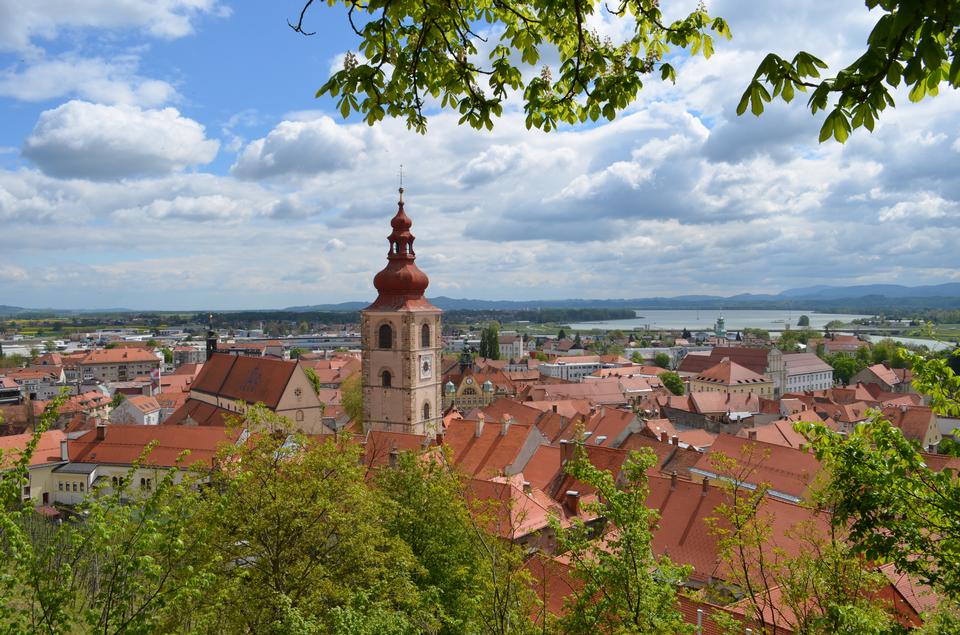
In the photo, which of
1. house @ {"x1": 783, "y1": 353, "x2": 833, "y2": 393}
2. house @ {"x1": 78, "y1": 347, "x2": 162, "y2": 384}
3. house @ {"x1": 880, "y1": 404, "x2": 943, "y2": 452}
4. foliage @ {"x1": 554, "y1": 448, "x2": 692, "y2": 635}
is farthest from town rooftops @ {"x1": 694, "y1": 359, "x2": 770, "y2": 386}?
house @ {"x1": 78, "y1": 347, "x2": 162, "y2": 384}

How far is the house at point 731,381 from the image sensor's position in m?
91.1

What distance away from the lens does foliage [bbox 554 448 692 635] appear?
8.00 m

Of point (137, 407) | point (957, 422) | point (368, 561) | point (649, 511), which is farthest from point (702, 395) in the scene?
point (649, 511)

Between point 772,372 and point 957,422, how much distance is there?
51942 mm

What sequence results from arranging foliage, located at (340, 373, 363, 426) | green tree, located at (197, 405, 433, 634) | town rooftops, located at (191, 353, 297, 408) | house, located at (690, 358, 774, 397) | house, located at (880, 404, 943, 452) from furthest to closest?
house, located at (690, 358, 774, 397) → foliage, located at (340, 373, 363, 426) → house, located at (880, 404, 943, 452) → town rooftops, located at (191, 353, 297, 408) → green tree, located at (197, 405, 433, 634)

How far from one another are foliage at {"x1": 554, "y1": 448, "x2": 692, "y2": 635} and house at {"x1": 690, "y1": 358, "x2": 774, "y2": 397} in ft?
285

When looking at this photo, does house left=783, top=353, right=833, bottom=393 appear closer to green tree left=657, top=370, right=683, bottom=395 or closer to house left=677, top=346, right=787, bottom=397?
house left=677, top=346, right=787, bottom=397

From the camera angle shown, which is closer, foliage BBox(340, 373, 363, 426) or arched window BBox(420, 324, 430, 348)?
arched window BBox(420, 324, 430, 348)

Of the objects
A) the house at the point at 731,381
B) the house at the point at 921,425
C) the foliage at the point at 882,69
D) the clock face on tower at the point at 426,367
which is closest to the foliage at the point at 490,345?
the house at the point at 731,381

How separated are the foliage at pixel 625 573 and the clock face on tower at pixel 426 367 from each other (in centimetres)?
2953

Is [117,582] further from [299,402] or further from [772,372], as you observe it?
[772,372]

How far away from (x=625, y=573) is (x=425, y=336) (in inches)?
1215

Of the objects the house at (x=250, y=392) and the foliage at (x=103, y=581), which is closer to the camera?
the foliage at (x=103, y=581)

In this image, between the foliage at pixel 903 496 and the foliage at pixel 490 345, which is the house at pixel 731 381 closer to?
the foliage at pixel 490 345
